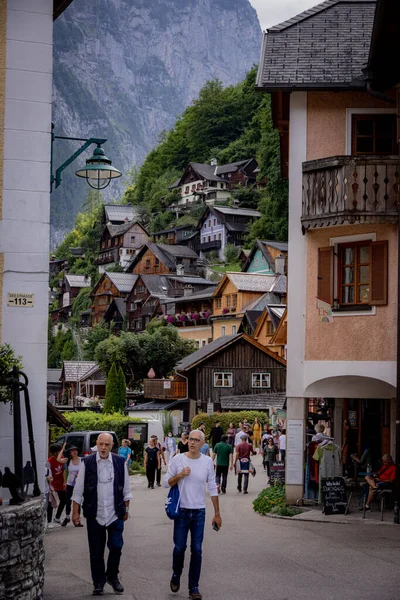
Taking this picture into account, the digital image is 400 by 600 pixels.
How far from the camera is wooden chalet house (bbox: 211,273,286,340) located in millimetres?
90438

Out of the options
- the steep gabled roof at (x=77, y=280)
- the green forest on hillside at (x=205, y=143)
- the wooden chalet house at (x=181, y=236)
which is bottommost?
the steep gabled roof at (x=77, y=280)

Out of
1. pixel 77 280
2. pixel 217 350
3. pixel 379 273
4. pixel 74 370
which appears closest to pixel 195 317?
pixel 74 370

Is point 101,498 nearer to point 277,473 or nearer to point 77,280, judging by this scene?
point 277,473

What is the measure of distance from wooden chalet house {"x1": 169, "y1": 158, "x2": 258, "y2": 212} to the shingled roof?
130683 mm

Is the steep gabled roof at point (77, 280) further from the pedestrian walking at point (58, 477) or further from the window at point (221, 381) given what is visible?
the pedestrian walking at point (58, 477)

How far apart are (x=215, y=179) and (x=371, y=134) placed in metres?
136

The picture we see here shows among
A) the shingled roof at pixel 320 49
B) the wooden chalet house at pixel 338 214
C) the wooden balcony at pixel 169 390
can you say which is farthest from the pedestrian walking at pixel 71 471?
the wooden balcony at pixel 169 390

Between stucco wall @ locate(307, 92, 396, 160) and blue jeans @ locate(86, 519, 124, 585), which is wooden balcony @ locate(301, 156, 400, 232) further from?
blue jeans @ locate(86, 519, 124, 585)

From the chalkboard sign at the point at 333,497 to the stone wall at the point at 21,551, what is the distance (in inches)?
397

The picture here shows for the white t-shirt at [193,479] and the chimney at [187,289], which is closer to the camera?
the white t-shirt at [193,479]

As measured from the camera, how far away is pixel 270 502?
22.3 metres

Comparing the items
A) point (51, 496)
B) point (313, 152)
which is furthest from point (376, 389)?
point (51, 496)

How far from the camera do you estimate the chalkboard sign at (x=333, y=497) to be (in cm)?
2022

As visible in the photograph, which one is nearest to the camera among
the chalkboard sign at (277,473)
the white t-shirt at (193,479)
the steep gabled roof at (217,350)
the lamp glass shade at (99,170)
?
A: the white t-shirt at (193,479)
